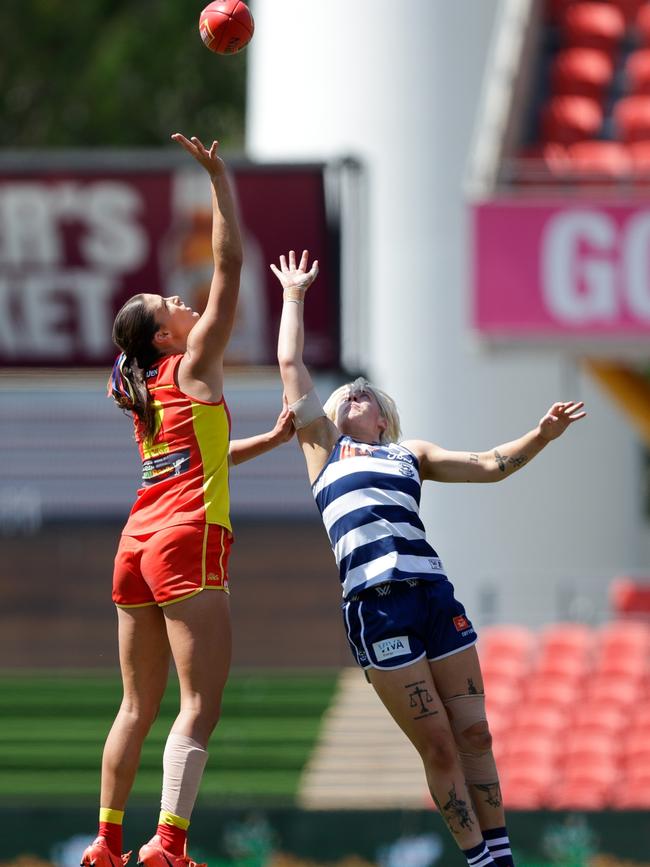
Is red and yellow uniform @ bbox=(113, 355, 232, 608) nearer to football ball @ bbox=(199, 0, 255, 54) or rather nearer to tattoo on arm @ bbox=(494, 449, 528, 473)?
tattoo on arm @ bbox=(494, 449, 528, 473)

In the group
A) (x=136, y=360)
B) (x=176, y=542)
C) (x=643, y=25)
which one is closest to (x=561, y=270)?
(x=643, y=25)

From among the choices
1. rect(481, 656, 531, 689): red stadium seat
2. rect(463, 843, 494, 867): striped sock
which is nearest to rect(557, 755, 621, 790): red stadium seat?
rect(481, 656, 531, 689): red stadium seat

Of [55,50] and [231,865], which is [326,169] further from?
[55,50]

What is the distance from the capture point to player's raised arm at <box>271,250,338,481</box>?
5.25m

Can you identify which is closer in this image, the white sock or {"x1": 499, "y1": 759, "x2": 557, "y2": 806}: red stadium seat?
the white sock

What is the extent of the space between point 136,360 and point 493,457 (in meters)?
1.09

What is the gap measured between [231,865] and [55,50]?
1983 cm

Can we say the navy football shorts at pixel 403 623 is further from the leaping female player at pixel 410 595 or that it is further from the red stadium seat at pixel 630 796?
the red stadium seat at pixel 630 796

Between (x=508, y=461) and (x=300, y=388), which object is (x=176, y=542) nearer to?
(x=300, y=388)

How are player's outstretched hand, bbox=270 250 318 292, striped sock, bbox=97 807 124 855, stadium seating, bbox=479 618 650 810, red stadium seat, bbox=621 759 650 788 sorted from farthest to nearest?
1. stadium seating, bbox=479 618 650 810
2. red stadium seat, bbox=621 759 650 788
3. player's outstretched hand, bbox=270 250 318 292
4. striped sock, bbox=97 807 124 855

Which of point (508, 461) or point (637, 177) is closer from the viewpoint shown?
point (508, 461)

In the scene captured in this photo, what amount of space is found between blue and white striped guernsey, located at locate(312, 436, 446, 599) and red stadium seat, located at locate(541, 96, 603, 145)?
950 centimetres

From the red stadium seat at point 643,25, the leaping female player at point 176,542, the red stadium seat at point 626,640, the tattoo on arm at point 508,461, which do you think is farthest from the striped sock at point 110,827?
the red stadium seat at point 643,25

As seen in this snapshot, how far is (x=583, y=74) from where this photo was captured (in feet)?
49.1
